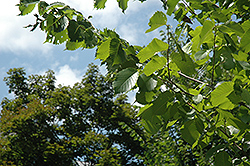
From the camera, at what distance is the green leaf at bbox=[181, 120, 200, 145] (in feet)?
3.63

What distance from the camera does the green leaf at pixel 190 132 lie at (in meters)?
1.11

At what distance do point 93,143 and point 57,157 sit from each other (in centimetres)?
223

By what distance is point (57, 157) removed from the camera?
537 inches

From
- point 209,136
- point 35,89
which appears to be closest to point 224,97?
point 209,136

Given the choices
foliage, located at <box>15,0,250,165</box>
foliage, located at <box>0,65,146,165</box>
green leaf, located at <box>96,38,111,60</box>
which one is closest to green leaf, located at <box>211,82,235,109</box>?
foliage, located at <box>15,0,250,165</box>

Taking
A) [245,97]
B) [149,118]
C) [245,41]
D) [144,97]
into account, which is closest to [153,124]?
[149,118]

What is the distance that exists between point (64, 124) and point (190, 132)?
15.9 m

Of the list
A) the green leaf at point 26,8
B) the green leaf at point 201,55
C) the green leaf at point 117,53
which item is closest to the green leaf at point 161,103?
the green leaf at point 117,53

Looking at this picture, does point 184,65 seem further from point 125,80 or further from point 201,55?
point 201,55

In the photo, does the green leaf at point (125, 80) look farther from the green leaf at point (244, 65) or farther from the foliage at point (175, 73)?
the green leaf at point (244, 65)

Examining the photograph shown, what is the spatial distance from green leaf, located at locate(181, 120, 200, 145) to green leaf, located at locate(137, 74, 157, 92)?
0.28 metres

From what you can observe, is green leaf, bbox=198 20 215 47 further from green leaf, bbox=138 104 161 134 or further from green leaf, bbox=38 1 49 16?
green leaf, bbox=38 1 49 16

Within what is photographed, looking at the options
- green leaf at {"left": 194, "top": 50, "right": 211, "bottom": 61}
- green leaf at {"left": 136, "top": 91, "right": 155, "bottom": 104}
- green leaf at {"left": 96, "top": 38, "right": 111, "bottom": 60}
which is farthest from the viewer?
green leaf at {"left": 194, "top": 50, "right": 211, "bottom": 61}

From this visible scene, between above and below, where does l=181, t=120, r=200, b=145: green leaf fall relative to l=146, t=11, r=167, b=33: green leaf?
below
